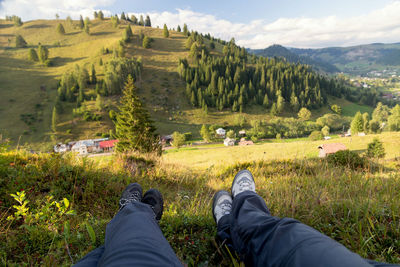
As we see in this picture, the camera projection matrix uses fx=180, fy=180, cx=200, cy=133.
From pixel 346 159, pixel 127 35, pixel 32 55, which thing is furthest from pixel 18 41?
pixel 346 159

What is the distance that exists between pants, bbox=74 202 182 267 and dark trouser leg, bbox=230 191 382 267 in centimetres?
61

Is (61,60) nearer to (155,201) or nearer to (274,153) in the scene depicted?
(274,153)

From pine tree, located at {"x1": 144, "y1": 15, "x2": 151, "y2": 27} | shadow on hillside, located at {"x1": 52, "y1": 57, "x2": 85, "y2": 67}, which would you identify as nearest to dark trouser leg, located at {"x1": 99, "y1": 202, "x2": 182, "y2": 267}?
shadow on hillside, located at {"x1": 52, "y1": 57, "x2": 85, "y2": 67}

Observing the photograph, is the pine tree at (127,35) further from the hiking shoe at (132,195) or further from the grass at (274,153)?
the hiking shoe at (132,195)

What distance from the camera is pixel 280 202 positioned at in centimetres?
259

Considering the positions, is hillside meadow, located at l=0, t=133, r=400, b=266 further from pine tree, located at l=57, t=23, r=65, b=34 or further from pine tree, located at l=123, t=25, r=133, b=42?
pine tree, located at l=57, t=23, r=65, b=34

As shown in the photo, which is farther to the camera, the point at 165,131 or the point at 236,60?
the point at 236,60

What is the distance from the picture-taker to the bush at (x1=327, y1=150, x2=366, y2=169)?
19.8 feet

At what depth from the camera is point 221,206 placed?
249cm

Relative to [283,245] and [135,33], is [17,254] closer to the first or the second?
[283,245]

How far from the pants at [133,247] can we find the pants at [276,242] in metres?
A: 0.61

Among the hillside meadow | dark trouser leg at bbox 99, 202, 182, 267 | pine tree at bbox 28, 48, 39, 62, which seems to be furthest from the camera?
pine tree at bbox 28, 48, 39, 62

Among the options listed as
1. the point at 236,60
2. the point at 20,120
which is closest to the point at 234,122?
the point at 236,60

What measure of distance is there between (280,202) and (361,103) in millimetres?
128947
